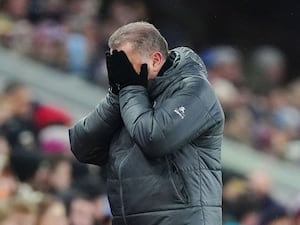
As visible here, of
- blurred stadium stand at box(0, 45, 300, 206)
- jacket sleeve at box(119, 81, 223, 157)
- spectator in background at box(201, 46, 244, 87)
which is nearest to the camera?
jacket sleeve at box(119, 81, 223, 157)

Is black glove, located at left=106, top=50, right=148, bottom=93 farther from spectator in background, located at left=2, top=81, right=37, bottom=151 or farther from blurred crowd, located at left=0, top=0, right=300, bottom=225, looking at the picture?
spectator in background, located at left=2, top=81, right=37, bottom=151

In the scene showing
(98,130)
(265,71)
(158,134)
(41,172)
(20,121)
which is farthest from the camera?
(265,71)

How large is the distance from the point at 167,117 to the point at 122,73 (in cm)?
28

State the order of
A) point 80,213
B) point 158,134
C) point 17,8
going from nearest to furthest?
point 158,134
point 80,213
point 17,8

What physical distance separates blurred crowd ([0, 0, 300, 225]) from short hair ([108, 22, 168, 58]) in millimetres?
2372

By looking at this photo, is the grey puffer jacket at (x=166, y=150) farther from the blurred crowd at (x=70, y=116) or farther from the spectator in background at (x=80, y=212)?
the spectator in background at (x=80, y=212)

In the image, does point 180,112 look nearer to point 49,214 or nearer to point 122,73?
point 122,73

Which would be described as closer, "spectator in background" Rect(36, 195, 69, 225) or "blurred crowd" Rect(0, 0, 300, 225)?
"spectator in background" Rect(36, 195, 69, 225)

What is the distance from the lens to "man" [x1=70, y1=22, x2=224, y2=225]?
5137 mm

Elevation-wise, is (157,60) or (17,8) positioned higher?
(157,60)

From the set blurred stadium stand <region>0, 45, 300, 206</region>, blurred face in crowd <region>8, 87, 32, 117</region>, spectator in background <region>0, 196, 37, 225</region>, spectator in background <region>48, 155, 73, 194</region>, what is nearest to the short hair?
spectator in background <region>0, 196, 37, 225</region>

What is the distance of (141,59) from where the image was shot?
5230mm

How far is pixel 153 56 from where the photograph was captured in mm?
5254

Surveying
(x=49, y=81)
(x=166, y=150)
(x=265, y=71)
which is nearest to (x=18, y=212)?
(x=166, y=150)
